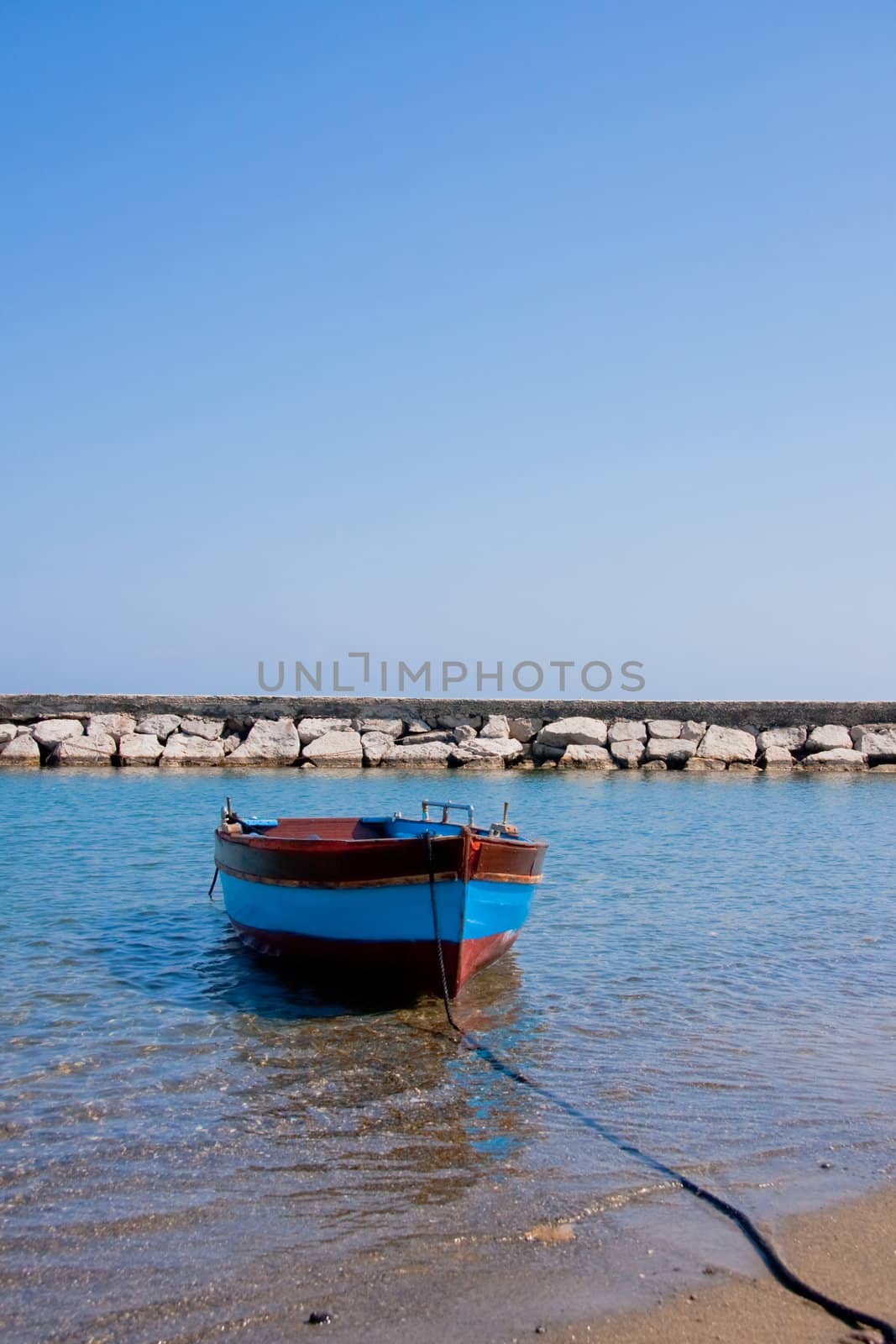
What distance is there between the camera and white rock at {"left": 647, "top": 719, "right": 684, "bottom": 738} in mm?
26741

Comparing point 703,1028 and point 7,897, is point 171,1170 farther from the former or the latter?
point 7,897

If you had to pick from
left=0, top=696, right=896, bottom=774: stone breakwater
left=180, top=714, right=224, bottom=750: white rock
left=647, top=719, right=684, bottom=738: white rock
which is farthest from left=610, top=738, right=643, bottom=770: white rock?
left=180, top=714, right=224, bottom=750: white rock

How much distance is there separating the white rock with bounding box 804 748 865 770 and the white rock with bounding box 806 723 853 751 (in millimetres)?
150

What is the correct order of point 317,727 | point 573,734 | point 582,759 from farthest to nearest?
point 573,734 → point 582,759 → point 317,727

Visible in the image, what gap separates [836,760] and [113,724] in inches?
661

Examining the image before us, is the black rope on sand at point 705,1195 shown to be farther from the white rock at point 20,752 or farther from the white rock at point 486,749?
the white rock at point 20,752

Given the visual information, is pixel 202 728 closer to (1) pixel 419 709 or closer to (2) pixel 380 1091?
(1) pixel 419 709

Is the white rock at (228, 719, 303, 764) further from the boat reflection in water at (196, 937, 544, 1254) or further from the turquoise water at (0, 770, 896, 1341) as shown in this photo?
the boat reflection in water at (196, 937, 544, 1254)

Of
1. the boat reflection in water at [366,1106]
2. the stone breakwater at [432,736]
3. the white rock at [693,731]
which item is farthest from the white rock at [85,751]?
the boat reflection in water at [366,1106]

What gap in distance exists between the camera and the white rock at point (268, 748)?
2514cm

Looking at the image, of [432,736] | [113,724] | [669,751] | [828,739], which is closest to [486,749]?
[432,736]

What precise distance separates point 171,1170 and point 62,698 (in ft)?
73.1

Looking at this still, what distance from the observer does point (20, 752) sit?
2502cm

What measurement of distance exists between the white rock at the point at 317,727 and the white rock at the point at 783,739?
973cm
